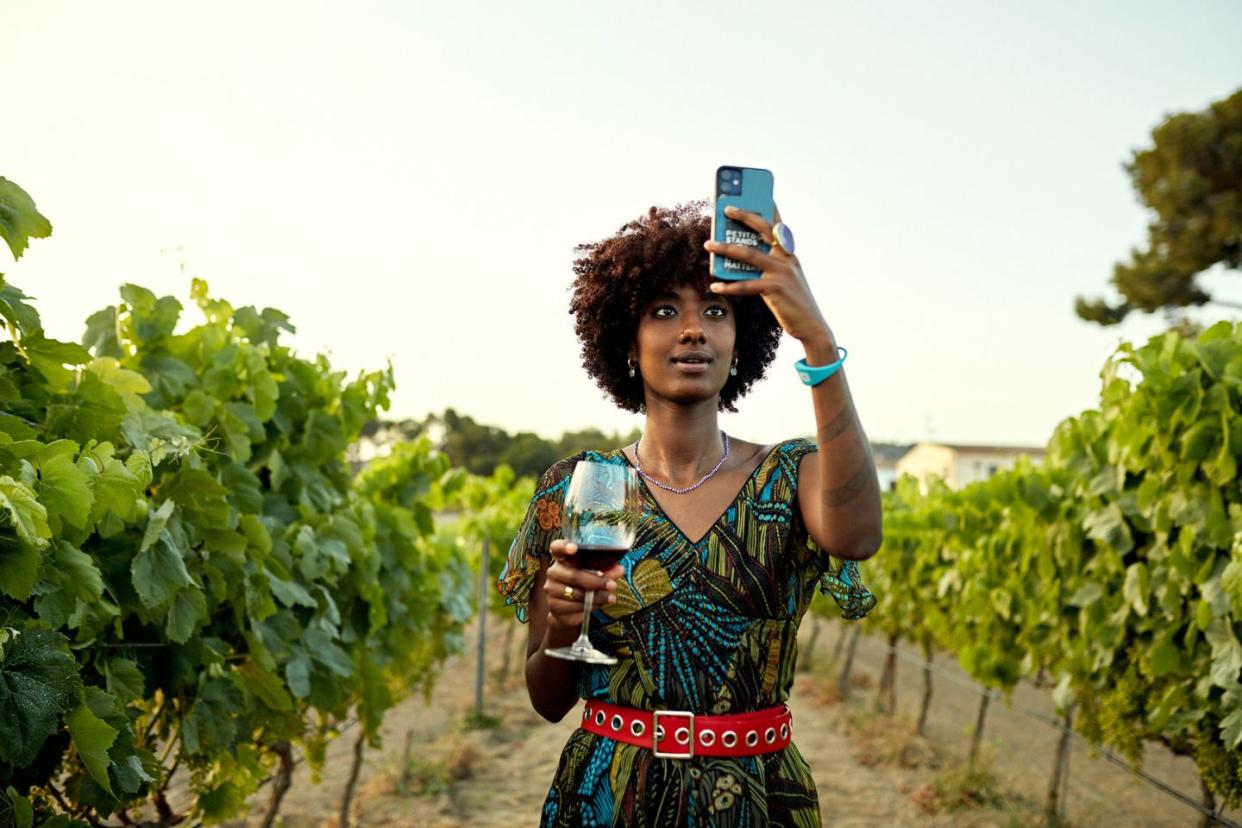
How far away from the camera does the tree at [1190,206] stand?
75.1ft

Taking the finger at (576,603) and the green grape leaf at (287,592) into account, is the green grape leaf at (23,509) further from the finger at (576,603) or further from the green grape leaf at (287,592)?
the green grape leaf at (287,592)

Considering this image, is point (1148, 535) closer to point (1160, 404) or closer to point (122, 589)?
point (1160, 404)

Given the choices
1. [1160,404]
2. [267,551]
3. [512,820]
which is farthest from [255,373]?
[512,820]

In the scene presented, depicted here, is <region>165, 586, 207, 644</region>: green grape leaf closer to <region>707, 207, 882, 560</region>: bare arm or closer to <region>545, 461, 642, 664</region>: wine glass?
<region>545, 461, 642, 664</region>: wine glass

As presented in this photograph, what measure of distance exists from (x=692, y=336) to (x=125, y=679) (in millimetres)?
1586

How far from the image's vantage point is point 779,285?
6.11ft

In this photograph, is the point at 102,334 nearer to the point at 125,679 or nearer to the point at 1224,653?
the point at 125,679

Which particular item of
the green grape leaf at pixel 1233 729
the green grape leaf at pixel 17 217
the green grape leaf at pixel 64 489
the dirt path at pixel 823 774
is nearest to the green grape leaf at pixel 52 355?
the green grape leaf at pixel 17 217

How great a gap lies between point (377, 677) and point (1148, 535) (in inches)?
141

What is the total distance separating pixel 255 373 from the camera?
396 cm

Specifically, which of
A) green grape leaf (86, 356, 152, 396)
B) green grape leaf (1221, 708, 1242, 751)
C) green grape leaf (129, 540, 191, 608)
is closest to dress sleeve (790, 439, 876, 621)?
green grape leaf (129, 540, 191, 608)

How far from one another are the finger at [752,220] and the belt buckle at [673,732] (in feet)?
3.04

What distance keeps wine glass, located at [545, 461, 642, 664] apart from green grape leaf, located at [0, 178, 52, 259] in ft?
→ 3.95

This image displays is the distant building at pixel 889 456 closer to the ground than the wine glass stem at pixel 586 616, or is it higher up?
higher up
